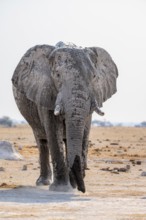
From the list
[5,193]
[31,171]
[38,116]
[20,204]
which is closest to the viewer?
[20,204]

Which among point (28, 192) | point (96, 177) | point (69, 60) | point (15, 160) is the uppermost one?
point (69, 60)

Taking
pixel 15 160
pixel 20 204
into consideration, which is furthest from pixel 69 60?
pixel 15 160

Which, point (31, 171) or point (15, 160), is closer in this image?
point (31, 171)

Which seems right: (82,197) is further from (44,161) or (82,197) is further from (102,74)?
(44,161)

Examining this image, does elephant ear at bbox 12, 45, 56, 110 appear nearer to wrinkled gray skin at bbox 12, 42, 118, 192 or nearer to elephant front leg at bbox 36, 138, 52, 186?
wrinkled gray skin at bbox 12, 42, 118, 192

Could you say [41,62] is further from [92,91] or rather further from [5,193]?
[5,193]

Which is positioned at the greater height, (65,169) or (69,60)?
(69,60)

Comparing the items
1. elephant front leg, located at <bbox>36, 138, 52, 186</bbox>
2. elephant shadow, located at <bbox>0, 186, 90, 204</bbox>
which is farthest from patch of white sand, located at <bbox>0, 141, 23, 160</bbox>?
elephant shadow, located at <bbox>0, 186, 90, 204</bbox>

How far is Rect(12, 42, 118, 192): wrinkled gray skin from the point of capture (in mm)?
12820

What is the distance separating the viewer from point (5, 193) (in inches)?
509

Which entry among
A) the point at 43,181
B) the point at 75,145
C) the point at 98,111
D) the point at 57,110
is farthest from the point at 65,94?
the point at 43,181

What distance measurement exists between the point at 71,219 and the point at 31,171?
30.0 ft

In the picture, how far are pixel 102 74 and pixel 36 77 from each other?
3.40 feet

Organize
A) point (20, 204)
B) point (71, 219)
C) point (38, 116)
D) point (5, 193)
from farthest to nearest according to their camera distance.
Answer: point (38, 116) < point (5, 193) < point (20, 204) < point (71, 219)
